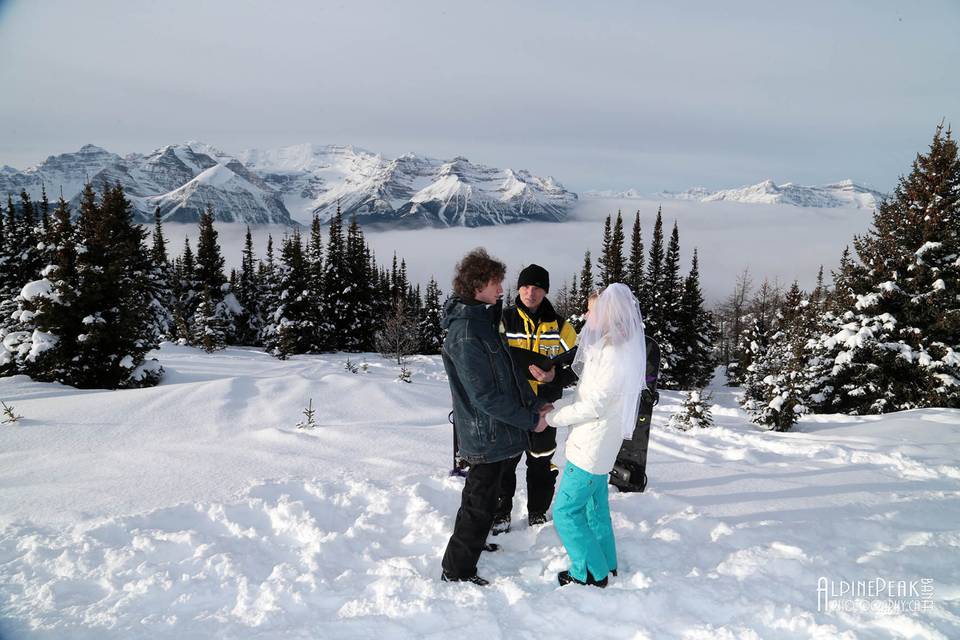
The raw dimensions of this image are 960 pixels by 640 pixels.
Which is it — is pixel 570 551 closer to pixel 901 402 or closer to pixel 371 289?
pixel 901 402

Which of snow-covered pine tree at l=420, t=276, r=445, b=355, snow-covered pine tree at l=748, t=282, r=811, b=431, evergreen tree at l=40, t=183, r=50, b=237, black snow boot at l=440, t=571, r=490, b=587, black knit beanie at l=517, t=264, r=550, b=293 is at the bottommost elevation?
snow-covered pine tree at l=420, t=276, r=445, b=355

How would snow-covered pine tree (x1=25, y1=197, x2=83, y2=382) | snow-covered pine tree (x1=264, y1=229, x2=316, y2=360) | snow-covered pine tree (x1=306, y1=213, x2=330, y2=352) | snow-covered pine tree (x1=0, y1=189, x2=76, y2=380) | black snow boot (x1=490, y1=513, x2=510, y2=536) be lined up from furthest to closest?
snow-covered pine tree (x1=306, y1=213, x2=330, y2=352) < snow-covered pine tree (x1=264, y1=229, x2=316, y2=360) < snow-covered pine tree (x1=25, y1=197, x2=83, y2=382) < snow-covered pine tree (x1=0, y1=189, x2=76, y2=380) < black snow boot (x1=490, y1=513, x2=510, y2=536)

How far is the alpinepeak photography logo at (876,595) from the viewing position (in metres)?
3.09

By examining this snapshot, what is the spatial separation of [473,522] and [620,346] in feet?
5.44

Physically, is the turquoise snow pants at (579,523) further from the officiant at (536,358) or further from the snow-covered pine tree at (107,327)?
the snow-covered pine tree at (107,327)

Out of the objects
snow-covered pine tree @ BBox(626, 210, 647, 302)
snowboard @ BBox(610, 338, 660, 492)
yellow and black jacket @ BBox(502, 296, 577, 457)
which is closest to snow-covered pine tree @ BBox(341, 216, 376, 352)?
snow-covered pine tree @ BBox(626, 210, 647, 302)

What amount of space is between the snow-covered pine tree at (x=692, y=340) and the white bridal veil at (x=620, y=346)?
125 ft

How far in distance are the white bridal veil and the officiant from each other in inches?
31.2

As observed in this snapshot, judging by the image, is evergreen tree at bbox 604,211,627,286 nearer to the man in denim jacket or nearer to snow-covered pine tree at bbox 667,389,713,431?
snow-covered pine tree at bbox 667,389,713,431

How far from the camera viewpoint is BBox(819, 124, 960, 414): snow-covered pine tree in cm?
1349

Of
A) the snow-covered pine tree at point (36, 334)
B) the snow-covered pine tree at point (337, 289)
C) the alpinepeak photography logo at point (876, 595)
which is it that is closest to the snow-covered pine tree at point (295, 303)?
the snow-covered pine tree at point (337, 289)

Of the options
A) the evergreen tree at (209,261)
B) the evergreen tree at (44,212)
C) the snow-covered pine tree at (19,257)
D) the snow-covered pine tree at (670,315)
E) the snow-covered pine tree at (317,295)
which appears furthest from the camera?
the evergreen tree at (209,261)

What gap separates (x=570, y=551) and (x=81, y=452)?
607 centimetres

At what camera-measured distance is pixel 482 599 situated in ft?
10.6
